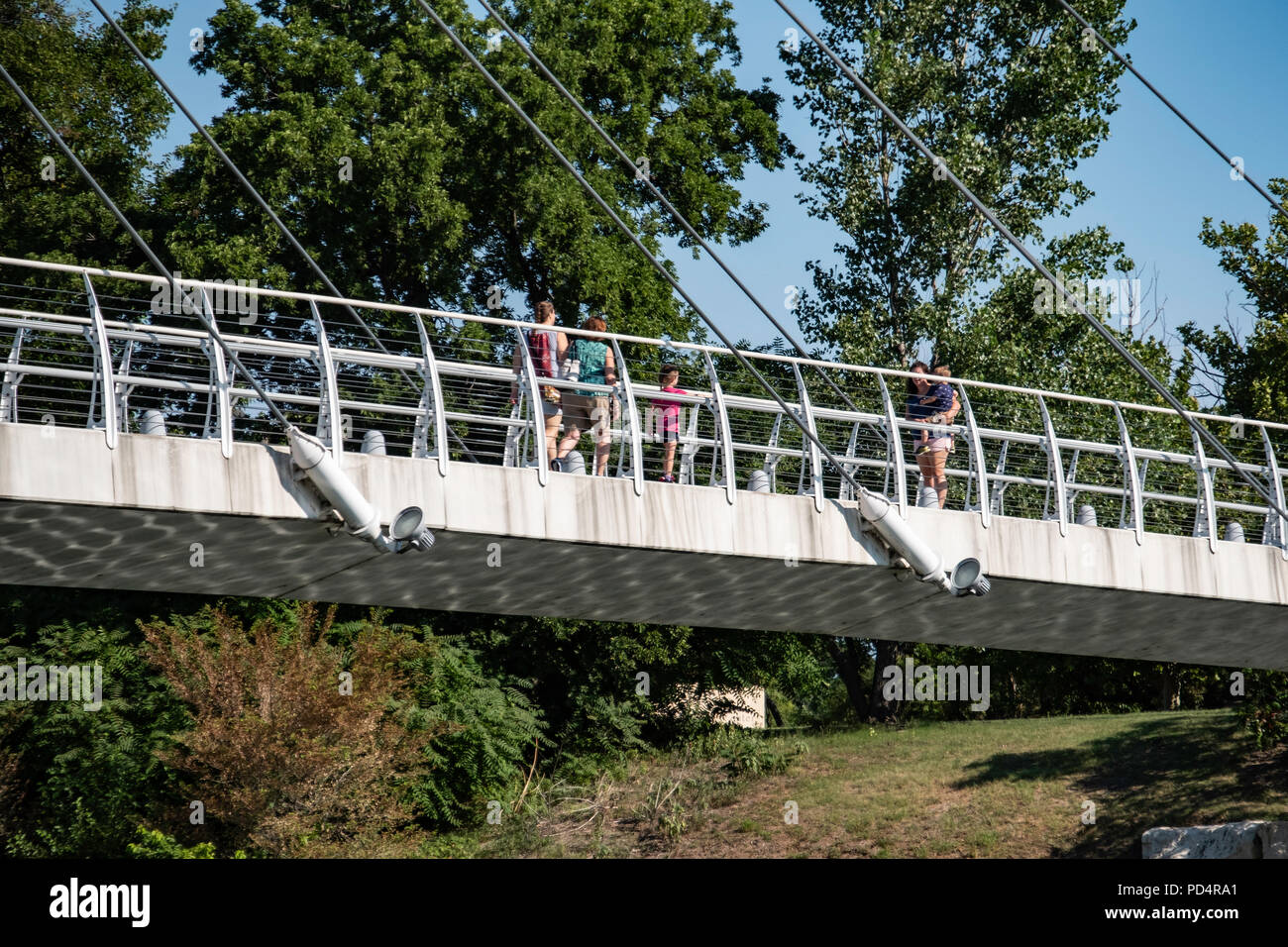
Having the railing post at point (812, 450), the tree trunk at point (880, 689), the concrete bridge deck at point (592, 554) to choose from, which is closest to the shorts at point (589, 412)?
the concrete bridge deck at point (592, 554)

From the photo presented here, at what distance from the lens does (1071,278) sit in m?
30.2

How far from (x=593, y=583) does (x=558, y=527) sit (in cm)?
122

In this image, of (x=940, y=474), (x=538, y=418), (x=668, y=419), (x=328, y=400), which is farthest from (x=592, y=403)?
(x=940, y=474)

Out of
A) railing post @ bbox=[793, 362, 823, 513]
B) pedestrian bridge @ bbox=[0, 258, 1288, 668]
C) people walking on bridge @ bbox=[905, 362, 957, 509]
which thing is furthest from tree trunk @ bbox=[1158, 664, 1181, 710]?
railing post @ bbox=[793, 362, 823, 513]

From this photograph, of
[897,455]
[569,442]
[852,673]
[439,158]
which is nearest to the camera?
[569,442]

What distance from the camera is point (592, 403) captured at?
1438 cm

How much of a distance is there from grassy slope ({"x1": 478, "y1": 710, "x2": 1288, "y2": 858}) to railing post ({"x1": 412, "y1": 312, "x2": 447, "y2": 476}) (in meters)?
12.5

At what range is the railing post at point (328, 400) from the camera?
12336 millimetres

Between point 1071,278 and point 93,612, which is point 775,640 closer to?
point 1071,278

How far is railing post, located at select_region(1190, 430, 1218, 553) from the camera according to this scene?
16.0 m

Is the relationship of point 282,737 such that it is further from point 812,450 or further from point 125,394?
point 812,450

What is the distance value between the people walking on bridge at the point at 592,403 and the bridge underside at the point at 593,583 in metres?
0.75

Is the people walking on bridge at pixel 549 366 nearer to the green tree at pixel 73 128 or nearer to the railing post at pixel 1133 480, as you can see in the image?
the railing post at pixel 1133 480
